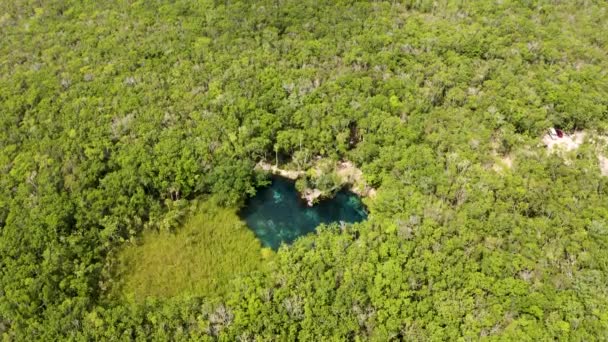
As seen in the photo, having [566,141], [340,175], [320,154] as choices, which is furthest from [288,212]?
[566,141]

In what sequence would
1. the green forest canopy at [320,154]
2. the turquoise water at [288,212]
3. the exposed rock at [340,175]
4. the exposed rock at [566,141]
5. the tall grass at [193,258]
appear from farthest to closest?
1. the exposed rock at [566,141]
2. the exposed rock at [340,175]
3. the turquoise water at [288,212]
4. the tall grass at [193,258]
5. the green forest canopy at [320,154]

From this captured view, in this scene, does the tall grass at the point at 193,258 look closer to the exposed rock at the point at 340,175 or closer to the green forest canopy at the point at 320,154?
the green forest canopy at the point at 320,154

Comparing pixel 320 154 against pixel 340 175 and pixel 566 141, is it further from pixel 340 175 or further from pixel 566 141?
pixel 566 141

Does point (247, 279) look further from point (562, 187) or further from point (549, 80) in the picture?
point (549, 80)

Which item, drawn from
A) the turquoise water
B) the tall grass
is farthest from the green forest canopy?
the turquoise water

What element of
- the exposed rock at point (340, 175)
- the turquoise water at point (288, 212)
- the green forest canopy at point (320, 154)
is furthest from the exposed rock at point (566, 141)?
the turquoise water at point (288, 212)

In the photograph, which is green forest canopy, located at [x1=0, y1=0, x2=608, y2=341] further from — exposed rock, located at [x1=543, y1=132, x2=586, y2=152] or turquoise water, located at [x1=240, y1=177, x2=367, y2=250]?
turquoise water, located at [x1=240, y1=177, x2=367, y2=250]
